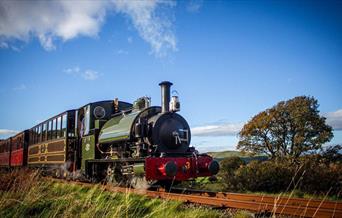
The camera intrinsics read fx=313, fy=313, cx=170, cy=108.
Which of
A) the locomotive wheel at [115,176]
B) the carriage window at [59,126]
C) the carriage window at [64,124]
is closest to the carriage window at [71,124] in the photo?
the carriage window at [64,124]

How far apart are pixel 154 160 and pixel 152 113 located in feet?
8.18

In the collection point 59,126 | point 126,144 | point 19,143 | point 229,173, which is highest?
point 59,126

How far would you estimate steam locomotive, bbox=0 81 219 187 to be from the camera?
988cm

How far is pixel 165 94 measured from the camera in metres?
11.0

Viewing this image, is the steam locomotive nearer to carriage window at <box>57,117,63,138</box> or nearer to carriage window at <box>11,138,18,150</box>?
carriage window at <box>57,117,63,138</box>

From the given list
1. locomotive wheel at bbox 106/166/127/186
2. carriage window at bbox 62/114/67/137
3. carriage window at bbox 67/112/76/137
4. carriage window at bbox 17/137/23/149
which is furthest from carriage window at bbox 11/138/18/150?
locomotive wheel at bbox 106/166/127/186

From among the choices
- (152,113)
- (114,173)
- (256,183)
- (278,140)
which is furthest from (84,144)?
(278,140)

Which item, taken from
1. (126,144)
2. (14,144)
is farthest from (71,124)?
(14,144)

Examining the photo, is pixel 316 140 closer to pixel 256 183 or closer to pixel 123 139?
pixel 256 183

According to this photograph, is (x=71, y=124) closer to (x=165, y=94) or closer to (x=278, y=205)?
(x=165, y=94)

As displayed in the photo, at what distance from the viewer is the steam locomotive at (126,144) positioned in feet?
32.4

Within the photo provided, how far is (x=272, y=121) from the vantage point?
64.6ft

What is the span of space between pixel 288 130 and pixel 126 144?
39.4ft

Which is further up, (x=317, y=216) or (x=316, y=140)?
(x=316, y=140)
